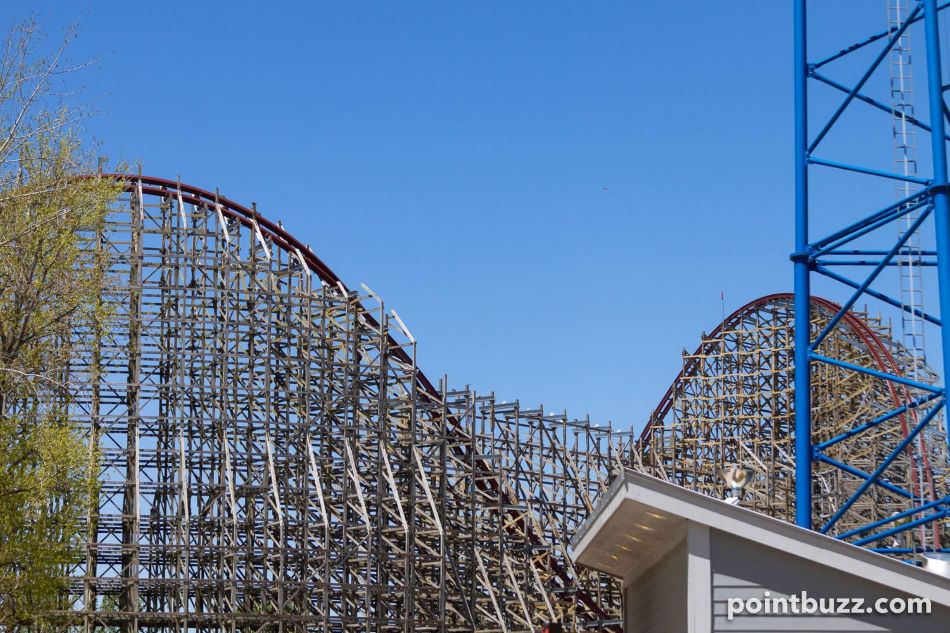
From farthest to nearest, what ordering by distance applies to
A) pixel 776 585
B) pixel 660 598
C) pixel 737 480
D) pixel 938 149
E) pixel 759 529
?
1. pixel 938 149
2. pixel 660 598
3. pixel 737 480
4. pixel 776 585
5. pixel 759 529

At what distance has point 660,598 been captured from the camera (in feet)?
37.2

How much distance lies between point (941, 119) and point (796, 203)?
7.90ft

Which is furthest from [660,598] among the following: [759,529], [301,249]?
[301,249]

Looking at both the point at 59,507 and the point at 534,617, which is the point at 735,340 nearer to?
the point at 534,617

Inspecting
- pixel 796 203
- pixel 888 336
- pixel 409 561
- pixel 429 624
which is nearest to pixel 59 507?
pixel 409 561

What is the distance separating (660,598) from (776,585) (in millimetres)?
1772

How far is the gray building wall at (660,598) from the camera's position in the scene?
33.8ft

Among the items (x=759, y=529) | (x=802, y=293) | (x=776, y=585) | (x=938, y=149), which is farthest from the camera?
(x=802, y=293)

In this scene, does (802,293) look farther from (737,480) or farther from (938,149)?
(737,480)
